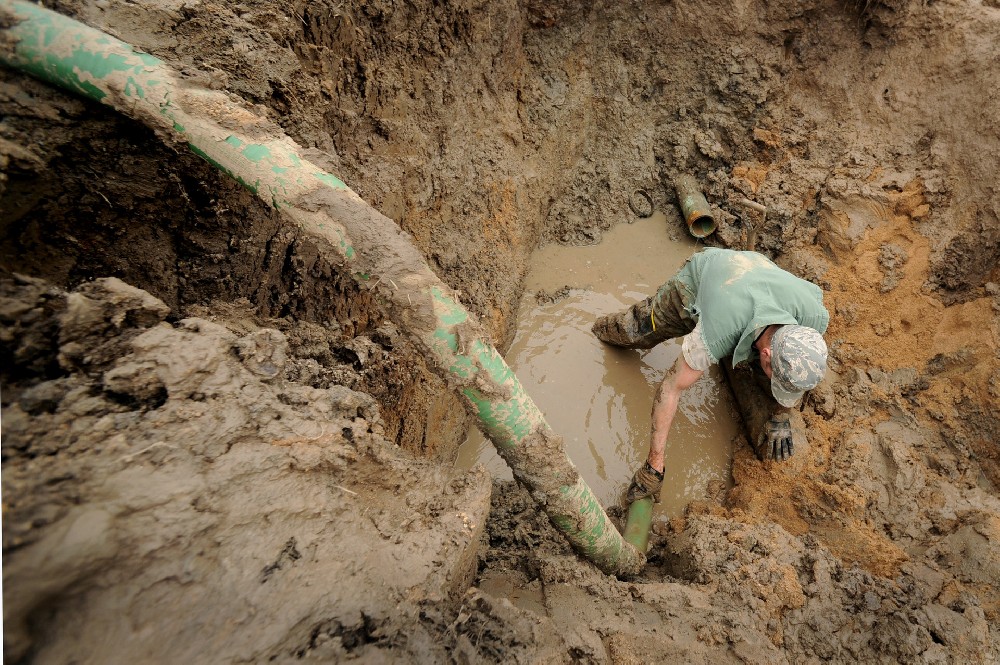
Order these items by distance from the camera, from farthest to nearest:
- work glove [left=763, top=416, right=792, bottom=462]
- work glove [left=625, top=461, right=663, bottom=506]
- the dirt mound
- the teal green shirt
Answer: work glove [left=763, top=416, right=792, bottom=462], work glove [left=625, top=461, right=663, bottom=506], the teal green shirt, the dirt mound

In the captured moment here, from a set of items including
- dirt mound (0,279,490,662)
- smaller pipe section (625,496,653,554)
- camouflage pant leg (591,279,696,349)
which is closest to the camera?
dirt mound (0,279,490,662)

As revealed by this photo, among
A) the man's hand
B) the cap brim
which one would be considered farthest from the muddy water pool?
the cap brim

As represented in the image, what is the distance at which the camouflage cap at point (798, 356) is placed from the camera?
238 cm

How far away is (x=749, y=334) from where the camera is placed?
102 inches

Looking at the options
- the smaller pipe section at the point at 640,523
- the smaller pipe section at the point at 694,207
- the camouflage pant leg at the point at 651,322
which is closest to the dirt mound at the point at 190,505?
the smaller pipe section at the point at 640,523

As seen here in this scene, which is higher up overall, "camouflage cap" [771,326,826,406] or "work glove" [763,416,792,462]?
"camouflage cap" [771,326,826,406]

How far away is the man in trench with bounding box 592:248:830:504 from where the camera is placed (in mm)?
2447

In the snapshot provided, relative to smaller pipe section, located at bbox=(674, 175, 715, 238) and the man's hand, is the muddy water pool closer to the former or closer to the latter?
smaller pipe section, located at bbox=(674, 175, 715, 238)

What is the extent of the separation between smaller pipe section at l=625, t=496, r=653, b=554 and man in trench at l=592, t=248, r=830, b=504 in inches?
2.4

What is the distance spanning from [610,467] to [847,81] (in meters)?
3.91

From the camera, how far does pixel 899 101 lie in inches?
156

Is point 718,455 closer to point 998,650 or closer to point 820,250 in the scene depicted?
point 998,650

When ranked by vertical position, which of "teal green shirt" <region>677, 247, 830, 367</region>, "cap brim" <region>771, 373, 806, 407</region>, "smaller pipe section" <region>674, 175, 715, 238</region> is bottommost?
"cap brim" <region>771, 373, 806, 407</region>

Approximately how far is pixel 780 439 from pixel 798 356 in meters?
0.93
